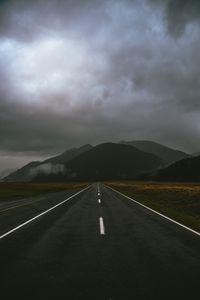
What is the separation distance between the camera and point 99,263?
7594 millimetres

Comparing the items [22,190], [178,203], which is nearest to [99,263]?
[178,203]

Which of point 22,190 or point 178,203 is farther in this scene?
point 22,190

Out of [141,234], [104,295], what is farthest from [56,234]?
[104,295]

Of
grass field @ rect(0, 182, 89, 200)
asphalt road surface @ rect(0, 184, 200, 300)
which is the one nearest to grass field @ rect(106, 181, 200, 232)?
asphalt road surface @ rect(0, 184, 200, 300)

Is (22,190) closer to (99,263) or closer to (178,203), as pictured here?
(178,203)

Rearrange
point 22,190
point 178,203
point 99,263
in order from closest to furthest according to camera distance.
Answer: point 99,263 → point 178,203 → point 22,190

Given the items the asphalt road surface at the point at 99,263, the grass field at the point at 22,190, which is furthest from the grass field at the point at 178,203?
the grass field at the point at 22,190

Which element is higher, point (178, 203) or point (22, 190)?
point (22, 190)

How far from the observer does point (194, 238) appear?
10.9 meters

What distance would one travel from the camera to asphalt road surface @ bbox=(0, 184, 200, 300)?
5.66m

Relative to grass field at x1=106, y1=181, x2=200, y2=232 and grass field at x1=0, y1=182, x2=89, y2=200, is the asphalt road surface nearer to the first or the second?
grass field at x1=106, y1=181, x2=200, y2=232

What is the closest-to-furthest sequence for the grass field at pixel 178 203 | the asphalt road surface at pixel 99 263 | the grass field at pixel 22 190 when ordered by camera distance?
the asphalt road surface at pixel 99 263 → the grass field at pixel 178 203 → the grass field at pixel 22 190

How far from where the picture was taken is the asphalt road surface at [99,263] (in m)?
5.66

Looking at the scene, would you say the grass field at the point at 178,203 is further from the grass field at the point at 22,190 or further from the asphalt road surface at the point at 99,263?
the grass field at the point at 22,190
